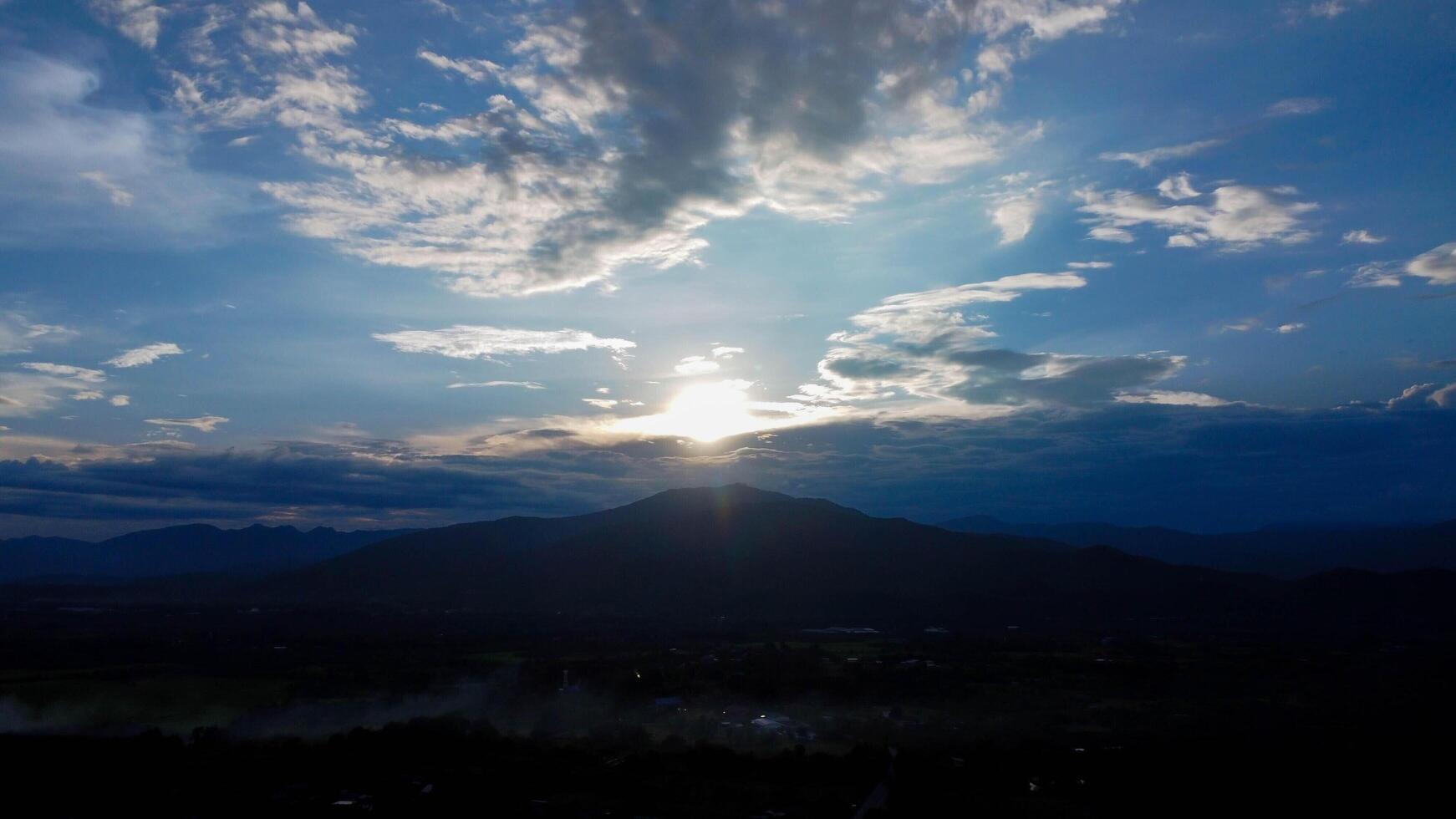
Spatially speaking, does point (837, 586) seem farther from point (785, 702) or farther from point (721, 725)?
point (721, 725)

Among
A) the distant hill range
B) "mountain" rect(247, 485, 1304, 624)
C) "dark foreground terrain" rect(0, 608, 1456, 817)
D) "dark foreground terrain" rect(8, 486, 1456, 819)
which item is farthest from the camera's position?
"mountain" rect(247, 485, 1304, 624)

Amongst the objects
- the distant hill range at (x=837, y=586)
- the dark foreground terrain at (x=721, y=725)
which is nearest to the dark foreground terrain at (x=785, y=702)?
the dark foreground terrain at (x=721, y=725)

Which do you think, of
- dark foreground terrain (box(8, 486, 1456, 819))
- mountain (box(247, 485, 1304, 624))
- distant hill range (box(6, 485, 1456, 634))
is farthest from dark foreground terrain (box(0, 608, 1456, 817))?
mountain (box(247, 485, 1304, 624))

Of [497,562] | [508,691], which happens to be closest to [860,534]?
[497,562]

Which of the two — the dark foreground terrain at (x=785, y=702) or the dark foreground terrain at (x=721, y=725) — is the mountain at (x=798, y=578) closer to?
the dark foreground terrain at (x=785, y=702)

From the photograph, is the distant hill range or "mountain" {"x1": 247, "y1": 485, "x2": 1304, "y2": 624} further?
"mountain" {"x1": 247, "y1": 485, "x2": 1304, "y2": 624}

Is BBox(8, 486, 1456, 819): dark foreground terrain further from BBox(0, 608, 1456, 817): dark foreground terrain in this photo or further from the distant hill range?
the distant hill range

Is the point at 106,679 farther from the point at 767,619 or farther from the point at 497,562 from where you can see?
the point at 497,562

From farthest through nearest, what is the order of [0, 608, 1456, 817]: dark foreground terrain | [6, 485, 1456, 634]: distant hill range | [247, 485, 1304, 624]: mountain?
[247, 485, 1304, 624]: mountain, [6, 485, 1456, 634]: distant hill range, [0, 608, 1456, 817]: dark foreground terrain

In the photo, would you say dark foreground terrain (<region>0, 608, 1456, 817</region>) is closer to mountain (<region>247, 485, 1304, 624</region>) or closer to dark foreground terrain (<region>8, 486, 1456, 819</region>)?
dark foreground terrain (<region>8, 486, 1456, 819</region>)
